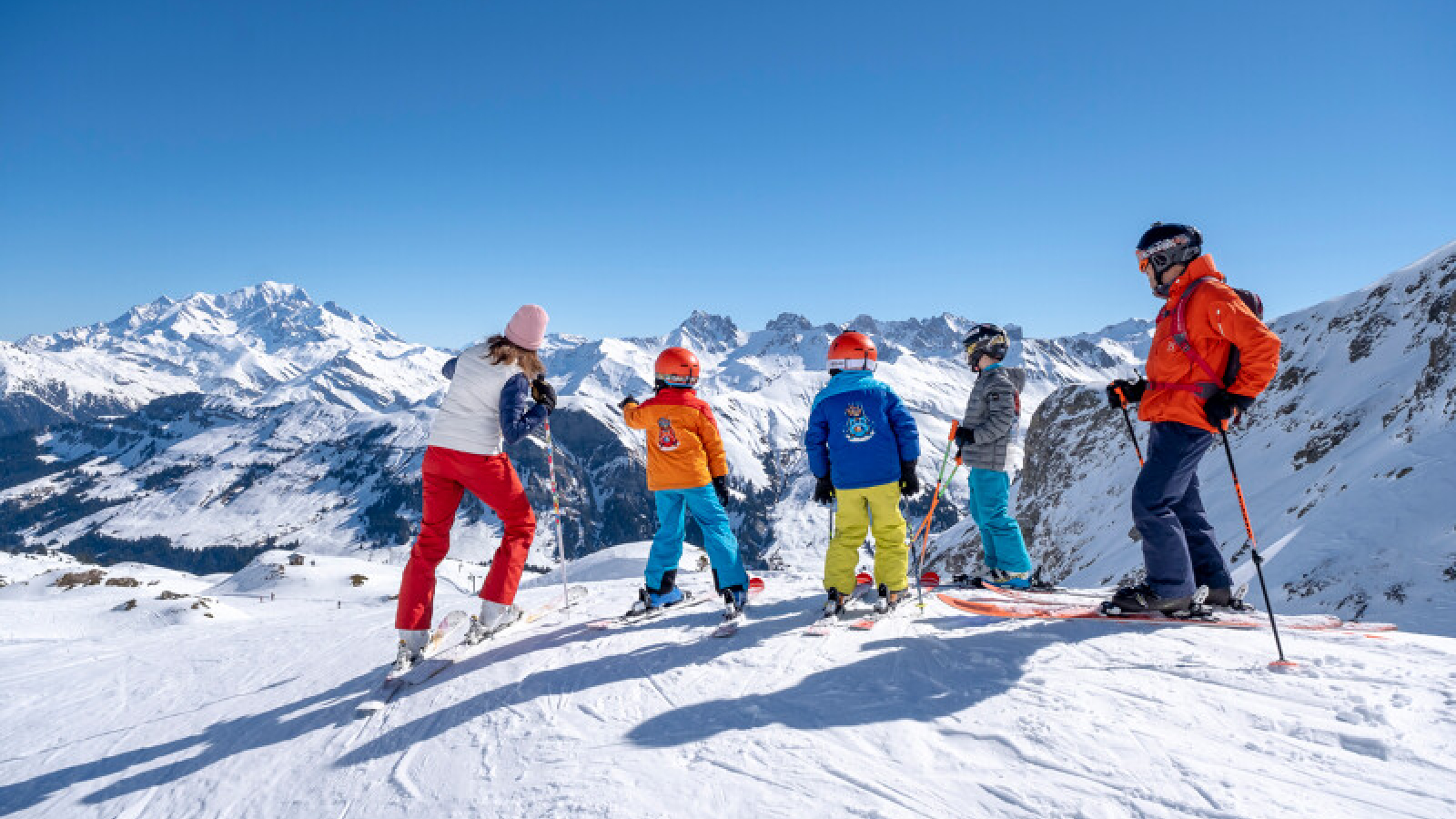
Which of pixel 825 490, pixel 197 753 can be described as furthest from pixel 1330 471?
pixel 197 753

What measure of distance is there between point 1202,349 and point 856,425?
3.14 meters

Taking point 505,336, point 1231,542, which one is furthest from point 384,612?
point 1231,542

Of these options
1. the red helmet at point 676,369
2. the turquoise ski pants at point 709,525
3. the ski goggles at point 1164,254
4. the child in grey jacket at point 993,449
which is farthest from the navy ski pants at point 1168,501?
the red helmet at point 676,369

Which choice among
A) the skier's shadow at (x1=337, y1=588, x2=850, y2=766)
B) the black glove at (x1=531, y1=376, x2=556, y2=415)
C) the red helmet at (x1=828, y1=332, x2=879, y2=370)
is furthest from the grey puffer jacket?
the black glove at (x1=531, y1=376, x2=556, y2=415)

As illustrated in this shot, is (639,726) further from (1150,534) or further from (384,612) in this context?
(384,612)

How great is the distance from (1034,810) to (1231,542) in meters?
16.0

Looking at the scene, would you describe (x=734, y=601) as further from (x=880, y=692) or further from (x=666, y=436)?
(x=880, y=692)

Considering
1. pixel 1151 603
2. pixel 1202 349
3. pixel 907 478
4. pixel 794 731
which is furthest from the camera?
pixel 907 478

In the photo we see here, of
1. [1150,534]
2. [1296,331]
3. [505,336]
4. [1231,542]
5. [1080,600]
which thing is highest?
[1296,331]

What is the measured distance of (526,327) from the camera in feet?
21.3

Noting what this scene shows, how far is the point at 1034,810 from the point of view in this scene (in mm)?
3148

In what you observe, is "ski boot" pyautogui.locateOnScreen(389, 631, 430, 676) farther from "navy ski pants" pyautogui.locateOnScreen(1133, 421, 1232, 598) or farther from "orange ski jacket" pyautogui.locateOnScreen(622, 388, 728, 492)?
"navy ski pants" pyautogui.locateOnScreen(1133, 421, 1232, 598)

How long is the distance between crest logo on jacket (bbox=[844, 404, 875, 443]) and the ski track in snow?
1.96 metres

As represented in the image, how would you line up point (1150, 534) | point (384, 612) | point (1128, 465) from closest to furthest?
point (1150, 534) → point (384, 612) → point (1128, 465)
